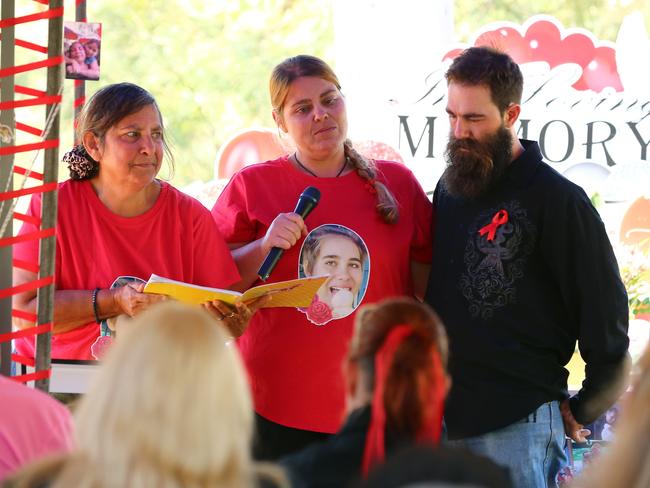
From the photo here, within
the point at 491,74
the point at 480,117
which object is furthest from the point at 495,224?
the point at 491,74

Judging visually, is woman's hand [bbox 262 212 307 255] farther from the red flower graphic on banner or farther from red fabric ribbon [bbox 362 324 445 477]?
the red flower graphic on banner

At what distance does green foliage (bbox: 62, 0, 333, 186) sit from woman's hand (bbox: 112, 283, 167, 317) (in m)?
1.61

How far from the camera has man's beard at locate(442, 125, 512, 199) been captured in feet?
10.7

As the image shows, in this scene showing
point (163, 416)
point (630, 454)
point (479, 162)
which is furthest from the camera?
point (479, 162)

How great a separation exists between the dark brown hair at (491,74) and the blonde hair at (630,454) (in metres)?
1.86

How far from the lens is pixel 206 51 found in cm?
540

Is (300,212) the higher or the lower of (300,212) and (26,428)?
the higher

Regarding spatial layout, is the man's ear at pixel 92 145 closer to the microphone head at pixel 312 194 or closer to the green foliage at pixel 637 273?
the microphone head at pixel 312 194

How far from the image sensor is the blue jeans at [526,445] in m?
3.15

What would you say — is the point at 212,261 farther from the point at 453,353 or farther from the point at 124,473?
the point at 124,473

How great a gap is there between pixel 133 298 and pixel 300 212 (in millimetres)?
603

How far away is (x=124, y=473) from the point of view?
1648mm

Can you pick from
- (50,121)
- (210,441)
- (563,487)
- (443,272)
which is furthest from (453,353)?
(210,441)

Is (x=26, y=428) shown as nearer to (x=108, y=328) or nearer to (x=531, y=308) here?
(x=108, y=328)
